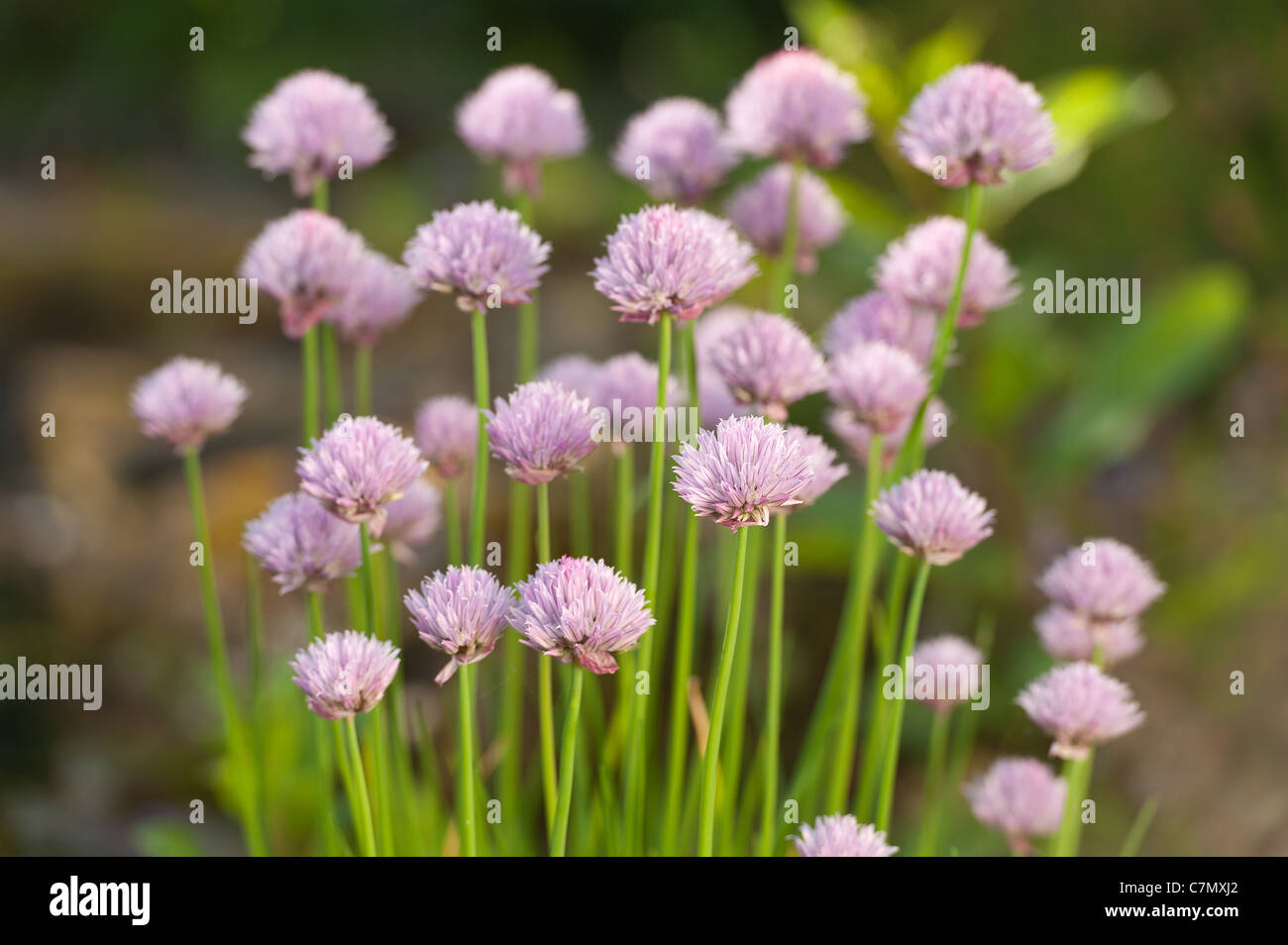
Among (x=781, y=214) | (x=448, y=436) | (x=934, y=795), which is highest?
(x=781, y=214)

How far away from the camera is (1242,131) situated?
156 centimetres

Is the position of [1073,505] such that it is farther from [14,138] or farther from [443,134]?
[14,138]

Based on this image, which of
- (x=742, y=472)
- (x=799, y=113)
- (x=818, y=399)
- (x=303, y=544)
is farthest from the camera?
(x=818, y=399)

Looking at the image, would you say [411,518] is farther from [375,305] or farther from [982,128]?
[982,128]

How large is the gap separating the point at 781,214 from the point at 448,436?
0.23 metres

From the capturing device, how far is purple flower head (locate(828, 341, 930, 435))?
522 mm

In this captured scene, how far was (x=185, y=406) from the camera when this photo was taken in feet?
1.87

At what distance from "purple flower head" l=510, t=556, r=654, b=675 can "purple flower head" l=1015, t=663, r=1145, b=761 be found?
0.22 metres

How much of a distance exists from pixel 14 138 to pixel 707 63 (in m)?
1.58

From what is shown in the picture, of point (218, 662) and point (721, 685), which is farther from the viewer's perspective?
point (218, 662)

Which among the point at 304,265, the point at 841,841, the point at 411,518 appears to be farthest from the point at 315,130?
the point at 841,841

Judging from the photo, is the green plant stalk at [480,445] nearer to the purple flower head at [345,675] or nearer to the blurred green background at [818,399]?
the purple flower head at [345,675]

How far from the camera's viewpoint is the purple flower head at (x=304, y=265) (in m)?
0.54
